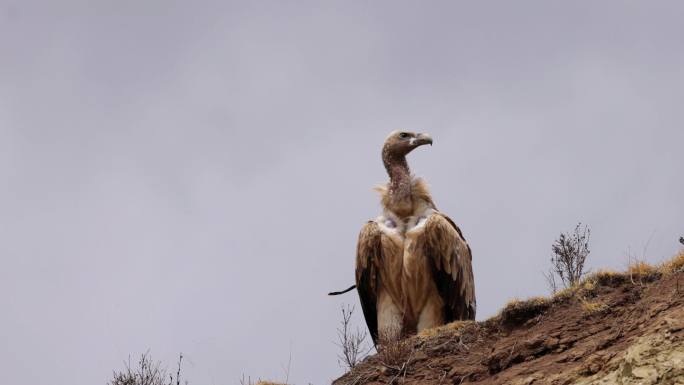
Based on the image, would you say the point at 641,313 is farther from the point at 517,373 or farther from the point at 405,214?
the point at 405,214

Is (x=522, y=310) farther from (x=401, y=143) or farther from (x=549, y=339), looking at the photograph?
(x=401, y=143)

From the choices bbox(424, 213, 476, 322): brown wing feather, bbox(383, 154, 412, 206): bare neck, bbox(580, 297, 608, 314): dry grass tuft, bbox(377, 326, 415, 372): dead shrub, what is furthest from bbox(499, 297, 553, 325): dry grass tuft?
bbox(383, 154, 412, 206): bare neck

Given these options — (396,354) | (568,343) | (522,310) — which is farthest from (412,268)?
(568,343)

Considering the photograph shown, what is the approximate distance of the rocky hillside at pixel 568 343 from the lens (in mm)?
7944

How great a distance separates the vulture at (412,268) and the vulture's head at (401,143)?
84 centimetres

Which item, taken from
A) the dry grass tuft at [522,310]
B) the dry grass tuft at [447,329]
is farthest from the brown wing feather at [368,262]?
the dry grass tuft at [522,310]

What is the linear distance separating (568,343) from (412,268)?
3.87m

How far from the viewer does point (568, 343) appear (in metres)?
9.17

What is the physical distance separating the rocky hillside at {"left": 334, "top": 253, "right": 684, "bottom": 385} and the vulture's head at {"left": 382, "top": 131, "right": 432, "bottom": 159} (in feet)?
12.6

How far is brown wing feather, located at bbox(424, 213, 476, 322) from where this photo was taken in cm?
1284

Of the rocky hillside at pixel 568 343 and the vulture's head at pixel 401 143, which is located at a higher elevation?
the vulture's head at pixel 401 143

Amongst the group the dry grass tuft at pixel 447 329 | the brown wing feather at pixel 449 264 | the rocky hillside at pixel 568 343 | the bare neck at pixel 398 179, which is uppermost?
the bare neck at pixel 398 179

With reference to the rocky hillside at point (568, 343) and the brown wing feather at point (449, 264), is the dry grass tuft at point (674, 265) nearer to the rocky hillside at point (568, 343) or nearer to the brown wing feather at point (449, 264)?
the rocky hillside at point (568, 343)

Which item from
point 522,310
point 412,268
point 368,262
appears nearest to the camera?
point 522,310
